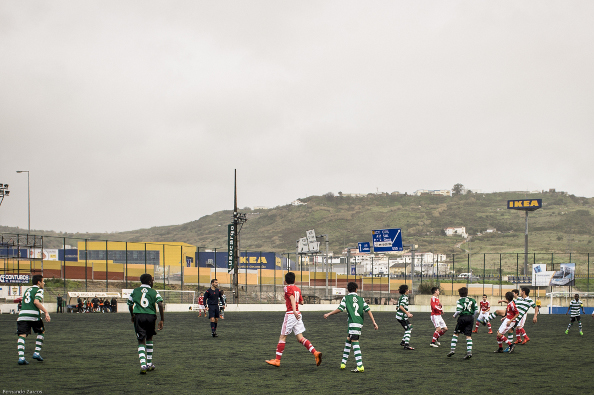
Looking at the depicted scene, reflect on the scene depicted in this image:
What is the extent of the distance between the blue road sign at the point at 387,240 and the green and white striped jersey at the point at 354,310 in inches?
1829

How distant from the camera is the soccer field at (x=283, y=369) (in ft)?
33.9

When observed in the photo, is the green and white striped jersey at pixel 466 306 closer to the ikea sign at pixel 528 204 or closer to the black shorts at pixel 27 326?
the black shorts at pixel 27 326

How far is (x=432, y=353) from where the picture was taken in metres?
16.3

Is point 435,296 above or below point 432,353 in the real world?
above

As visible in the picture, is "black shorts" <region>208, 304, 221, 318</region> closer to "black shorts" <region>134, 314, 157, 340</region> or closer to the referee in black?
the referee in black

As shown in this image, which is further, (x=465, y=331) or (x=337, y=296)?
(x=337, y=296)

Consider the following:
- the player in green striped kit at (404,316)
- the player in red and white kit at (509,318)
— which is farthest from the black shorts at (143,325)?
the player in red and white kit at (509,318)

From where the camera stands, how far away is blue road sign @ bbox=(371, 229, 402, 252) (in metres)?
58.8

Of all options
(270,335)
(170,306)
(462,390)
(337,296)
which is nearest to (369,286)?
(337,296)

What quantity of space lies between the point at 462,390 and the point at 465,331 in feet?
16.5

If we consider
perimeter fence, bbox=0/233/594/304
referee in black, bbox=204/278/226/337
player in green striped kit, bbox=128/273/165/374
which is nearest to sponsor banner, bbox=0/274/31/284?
perimeter fence, bbox=0/233/594/304

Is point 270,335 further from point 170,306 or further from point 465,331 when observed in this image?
point 170,306

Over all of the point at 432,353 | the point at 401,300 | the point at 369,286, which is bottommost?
the point at 369,286

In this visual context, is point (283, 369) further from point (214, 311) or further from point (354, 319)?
point (214, 311)
